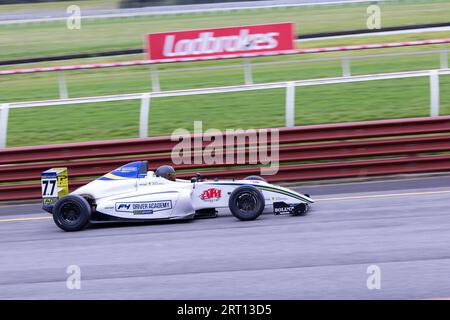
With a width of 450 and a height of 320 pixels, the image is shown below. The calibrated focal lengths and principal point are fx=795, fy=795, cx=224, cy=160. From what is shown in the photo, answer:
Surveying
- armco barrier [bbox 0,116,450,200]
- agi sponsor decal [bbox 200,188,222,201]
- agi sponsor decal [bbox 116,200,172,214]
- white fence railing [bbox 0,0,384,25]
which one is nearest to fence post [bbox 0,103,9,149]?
armco barrier [bbox 0,116,450,200]

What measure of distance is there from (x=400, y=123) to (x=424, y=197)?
88.5 inches

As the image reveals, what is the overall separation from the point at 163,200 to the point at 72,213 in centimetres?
118

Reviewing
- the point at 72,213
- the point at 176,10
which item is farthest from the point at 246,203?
the point at 176,10

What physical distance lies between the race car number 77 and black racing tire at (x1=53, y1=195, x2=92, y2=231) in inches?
10.8

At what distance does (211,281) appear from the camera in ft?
24.3

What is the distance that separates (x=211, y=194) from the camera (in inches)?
393

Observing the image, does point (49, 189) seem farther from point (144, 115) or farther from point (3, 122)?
point (3, 122)

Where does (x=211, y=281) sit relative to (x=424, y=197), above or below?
below

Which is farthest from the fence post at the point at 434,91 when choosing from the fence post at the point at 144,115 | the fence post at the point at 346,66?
the fence post at the point at 144,115

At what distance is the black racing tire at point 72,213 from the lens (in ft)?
32.7

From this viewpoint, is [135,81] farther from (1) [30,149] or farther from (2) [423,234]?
(2) [423,234]

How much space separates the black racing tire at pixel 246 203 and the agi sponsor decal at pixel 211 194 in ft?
0.71
